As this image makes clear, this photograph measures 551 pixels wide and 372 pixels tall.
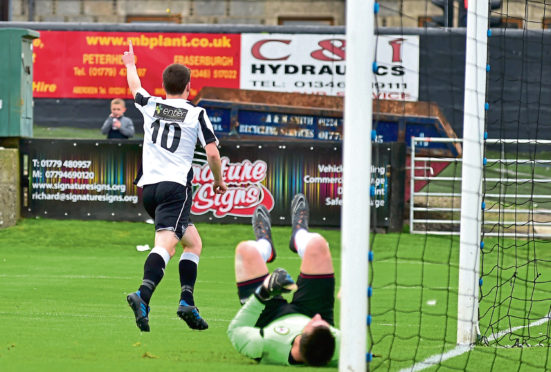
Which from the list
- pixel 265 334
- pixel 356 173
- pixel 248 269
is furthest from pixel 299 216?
pixel 356 173

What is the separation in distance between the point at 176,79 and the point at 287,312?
255 centimetres

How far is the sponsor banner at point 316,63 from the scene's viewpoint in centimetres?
2491

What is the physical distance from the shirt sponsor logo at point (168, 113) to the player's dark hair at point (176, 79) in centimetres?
15

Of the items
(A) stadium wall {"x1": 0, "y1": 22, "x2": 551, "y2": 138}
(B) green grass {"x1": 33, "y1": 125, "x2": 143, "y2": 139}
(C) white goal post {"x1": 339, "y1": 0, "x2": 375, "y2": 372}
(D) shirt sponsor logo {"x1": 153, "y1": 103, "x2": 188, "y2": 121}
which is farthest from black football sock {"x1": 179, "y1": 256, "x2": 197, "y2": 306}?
(B) green grass {"x1": 33, "y1": 125, "x2": 143, "y2": 139}

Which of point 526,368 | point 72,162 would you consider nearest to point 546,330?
point 526,368

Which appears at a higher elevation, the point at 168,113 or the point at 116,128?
the point at 116,128

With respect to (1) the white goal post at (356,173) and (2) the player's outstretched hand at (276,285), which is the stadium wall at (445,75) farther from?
(1) the white goal post at (356,173)

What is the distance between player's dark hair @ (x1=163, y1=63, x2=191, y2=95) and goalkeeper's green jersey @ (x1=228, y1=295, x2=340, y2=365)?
2422 millimetres

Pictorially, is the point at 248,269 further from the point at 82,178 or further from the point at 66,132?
the point at 66,132

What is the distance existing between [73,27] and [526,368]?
20.6 metres

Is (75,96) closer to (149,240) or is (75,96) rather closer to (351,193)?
(149,240)

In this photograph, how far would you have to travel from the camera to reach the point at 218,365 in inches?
267

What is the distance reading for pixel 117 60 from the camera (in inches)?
1017
